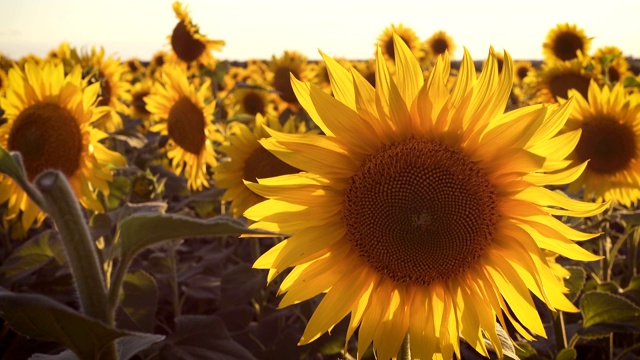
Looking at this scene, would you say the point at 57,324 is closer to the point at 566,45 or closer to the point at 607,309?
the point at 607,309

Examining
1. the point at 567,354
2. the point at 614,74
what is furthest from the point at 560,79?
the point at 567,354

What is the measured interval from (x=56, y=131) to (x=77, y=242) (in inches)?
60.9

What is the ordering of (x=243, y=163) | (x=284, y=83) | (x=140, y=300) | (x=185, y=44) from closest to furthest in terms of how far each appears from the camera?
1. (x=140, y=300)
2. (x=243, y=163)
3. (x=185, y=44)
4. (x=284, y=83)

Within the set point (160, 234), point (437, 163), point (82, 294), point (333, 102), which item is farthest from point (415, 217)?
point (82, 294)

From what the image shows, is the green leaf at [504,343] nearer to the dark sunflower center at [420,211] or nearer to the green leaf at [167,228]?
the dark sunflower center at [420,211]

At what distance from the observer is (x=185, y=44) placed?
6227mm

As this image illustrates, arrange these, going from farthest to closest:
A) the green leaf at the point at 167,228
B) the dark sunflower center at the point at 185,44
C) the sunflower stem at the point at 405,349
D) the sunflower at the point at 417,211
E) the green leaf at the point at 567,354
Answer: the dark sunflower center at the point at 185,44, the green leaf at the point at 567,354, the sunflower stem at the point at 405,349, the sunflower at the point at 417,211, the green leaf at the point at 167,228

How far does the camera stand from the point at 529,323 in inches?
63.2

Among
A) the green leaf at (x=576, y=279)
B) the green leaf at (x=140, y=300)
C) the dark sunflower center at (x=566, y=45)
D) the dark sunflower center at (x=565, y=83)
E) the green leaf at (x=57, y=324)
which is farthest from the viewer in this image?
the dark sunflower center at (x=566, y=45)

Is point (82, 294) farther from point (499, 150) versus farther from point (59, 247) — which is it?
point (59, 247)

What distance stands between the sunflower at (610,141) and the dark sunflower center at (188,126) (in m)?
2.31

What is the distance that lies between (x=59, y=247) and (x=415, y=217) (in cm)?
199

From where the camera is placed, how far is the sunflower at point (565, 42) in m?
7.36

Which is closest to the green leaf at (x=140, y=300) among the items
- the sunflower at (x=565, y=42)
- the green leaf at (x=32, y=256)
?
the green leaf at (x=32, y=256)
